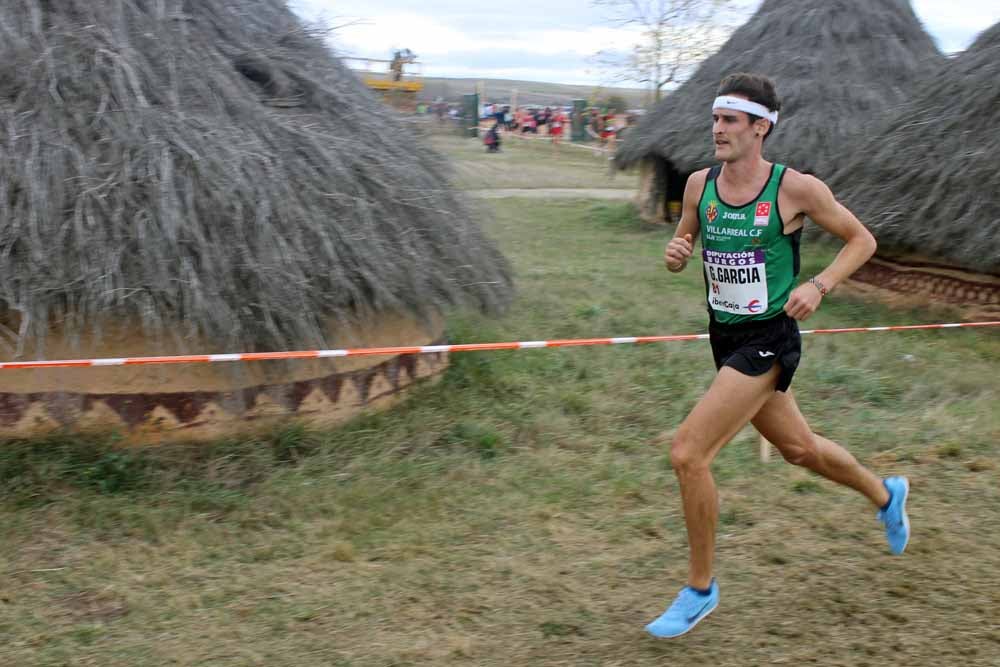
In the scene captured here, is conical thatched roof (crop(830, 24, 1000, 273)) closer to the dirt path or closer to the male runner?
the male runner

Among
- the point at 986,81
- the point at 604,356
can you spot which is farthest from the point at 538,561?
the point at 986,81

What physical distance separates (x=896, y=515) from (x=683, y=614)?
1.10 m

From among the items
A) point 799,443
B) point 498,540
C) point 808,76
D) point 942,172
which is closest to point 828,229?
point 799,443

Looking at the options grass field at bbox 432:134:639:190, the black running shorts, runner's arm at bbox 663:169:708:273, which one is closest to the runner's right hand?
runner's arm at bbox 663:169:708:273

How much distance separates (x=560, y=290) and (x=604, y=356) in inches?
109

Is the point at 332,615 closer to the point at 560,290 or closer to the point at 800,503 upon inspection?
the point at 800,503

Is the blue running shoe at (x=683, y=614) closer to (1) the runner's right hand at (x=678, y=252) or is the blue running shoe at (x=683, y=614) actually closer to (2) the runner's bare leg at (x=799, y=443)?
(2) the runner's bare leg at (x=799, y=443)

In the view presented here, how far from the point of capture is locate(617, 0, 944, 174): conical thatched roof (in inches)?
520

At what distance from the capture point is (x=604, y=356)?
7414 millimetres

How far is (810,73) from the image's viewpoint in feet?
45.5

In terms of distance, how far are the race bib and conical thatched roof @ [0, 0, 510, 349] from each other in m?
2.34

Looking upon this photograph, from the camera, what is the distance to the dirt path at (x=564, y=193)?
20.2 metres

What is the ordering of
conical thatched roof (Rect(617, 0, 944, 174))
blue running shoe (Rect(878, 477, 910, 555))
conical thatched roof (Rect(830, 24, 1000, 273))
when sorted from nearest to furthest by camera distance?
1. blue running shoe (Rect(878, 477, 910, 555))
2. conical thatched roof (Rect(830, 24, 1000, 273))
3. conical thatched roof (Rect(617, 0, 944, 174))

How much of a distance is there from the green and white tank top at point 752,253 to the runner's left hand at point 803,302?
0.36 ft
